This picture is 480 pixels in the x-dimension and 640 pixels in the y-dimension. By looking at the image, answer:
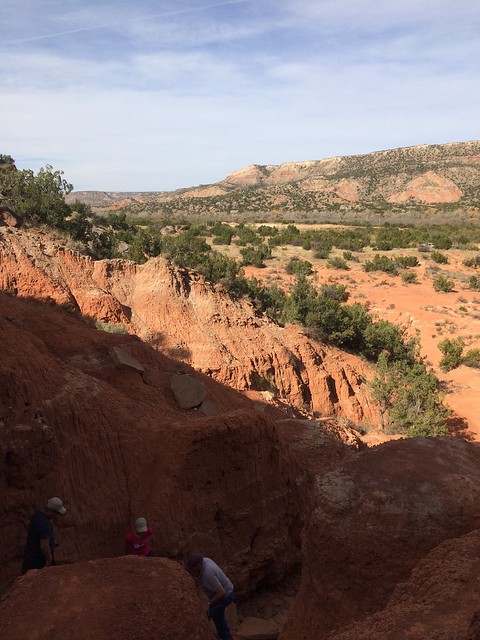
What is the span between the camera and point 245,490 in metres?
8.28

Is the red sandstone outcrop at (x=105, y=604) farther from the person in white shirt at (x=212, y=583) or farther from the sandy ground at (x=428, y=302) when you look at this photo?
the sandy ground at (x=428, y=302)

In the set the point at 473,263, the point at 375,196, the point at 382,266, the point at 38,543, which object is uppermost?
the point at 375,196

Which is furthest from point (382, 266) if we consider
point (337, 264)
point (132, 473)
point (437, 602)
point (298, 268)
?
point (437, 602)

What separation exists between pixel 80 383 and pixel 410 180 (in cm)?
10301

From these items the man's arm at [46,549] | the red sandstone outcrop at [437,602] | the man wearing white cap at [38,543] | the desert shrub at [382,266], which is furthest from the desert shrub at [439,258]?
the man's arm at [46,549]

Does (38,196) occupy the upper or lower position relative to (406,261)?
upper

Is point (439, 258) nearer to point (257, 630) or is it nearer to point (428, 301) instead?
point (428, 301)

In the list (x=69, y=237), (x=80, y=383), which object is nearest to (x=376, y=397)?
(x=80, y=383)

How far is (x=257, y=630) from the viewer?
708 centimetres

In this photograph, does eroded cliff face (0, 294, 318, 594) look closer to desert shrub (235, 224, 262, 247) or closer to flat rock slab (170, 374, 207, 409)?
flat rock slab (170, 374, 207, 409)

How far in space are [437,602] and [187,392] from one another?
8185mm

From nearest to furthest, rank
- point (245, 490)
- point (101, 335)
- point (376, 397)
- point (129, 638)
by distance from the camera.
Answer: point (129, 638) < point (245, 490) < point (101, 335) < point (376, 397)

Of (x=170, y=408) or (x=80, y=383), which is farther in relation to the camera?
(x=170, y=408)

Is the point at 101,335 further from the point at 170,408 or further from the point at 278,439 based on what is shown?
the point at 278,439
